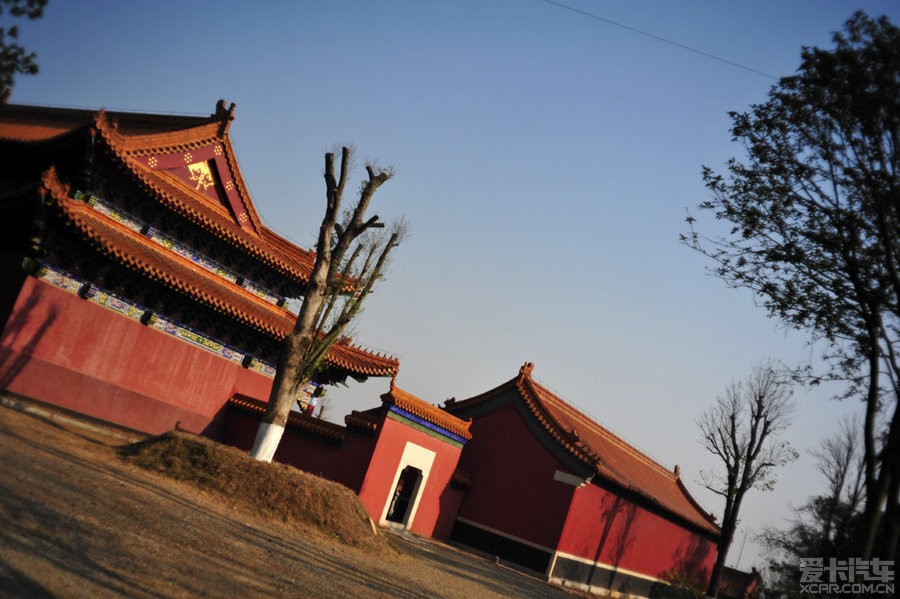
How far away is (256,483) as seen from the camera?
10961 millimetres

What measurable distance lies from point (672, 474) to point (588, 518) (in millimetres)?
14537

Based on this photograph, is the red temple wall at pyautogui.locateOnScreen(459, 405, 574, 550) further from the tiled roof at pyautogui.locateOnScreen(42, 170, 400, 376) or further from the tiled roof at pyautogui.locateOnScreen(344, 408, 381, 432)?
the tiled roof at pyautogui.locateOnScreen(344, 408, 381, 432)

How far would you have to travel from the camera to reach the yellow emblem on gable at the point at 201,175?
1664 centimetres

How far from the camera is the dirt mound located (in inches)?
423

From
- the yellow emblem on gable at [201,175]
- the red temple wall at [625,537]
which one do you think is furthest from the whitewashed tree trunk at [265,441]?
the red temple wall at [625,537]

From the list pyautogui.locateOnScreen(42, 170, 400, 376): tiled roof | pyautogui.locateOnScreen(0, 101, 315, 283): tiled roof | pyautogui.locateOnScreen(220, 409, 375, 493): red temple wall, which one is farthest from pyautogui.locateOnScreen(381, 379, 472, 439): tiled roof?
pyautogui.locateOnScreen(0, 101, 315, 283): tiled roof

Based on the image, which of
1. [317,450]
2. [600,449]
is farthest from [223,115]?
[600,449]

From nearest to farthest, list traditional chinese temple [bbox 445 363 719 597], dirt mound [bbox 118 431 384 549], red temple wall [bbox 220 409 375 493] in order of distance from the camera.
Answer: dirt mound [bbox 118 431 384 549] → red temple wall [bbox 220 409 375 493] → traditional chinese temple [bbox 445 363 719 597]

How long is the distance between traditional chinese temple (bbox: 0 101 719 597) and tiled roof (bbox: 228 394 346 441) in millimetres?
51

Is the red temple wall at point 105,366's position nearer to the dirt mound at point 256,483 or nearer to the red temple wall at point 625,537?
the dirt mound at point 256,483

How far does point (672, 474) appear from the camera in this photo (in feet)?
104

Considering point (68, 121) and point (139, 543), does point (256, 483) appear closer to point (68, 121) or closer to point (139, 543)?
point (139, 543)

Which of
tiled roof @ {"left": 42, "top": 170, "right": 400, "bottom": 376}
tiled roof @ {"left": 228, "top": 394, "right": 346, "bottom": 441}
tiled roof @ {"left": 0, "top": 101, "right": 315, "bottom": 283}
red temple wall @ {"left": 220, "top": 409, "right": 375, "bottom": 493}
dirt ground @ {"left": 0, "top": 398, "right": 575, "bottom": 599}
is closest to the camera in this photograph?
dirt ground @ {"left": 0, "top": 398, "right": 575, "bottom": 599}

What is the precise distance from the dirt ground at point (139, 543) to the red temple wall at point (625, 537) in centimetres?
669
